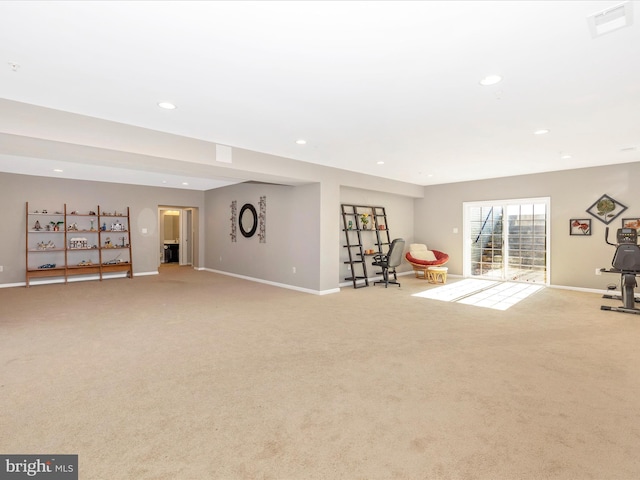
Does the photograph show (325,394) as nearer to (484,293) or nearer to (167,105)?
(167,105)

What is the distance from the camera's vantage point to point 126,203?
28.2 feet

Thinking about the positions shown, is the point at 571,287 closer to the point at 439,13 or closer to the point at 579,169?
the point at 579,169

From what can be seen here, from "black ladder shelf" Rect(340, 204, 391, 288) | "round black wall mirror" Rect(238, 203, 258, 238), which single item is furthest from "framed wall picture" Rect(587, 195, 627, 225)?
"round black wall mirror" Rect(238, 203, 258, 238)

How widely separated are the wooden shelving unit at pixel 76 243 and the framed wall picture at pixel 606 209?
10.5 metres

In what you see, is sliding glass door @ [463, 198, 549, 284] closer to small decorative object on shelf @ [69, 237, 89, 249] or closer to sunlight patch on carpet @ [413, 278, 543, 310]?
A: sunlight patch on carpet @ [413, 278, 543, 310]

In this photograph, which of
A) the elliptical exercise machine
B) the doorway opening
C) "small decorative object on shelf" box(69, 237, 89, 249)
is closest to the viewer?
the elliptical exercise machine

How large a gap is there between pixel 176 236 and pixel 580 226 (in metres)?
12.1

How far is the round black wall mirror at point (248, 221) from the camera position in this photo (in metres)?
7.93

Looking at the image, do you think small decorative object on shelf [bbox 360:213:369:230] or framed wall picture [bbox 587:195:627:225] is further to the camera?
small decorative object on shelf [bbox 360:213:369:230]

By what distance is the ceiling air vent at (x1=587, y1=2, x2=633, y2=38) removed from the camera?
1.89 meters

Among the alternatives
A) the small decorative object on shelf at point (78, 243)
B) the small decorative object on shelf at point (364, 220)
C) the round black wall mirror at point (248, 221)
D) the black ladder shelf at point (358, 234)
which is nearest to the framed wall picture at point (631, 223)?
the black ladder shelf at point (358, 234)

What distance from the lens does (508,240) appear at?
7676 millimetres

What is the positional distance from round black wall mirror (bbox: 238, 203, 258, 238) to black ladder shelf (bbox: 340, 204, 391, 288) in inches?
84.7

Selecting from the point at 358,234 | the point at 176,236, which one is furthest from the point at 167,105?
the point at 176,236
